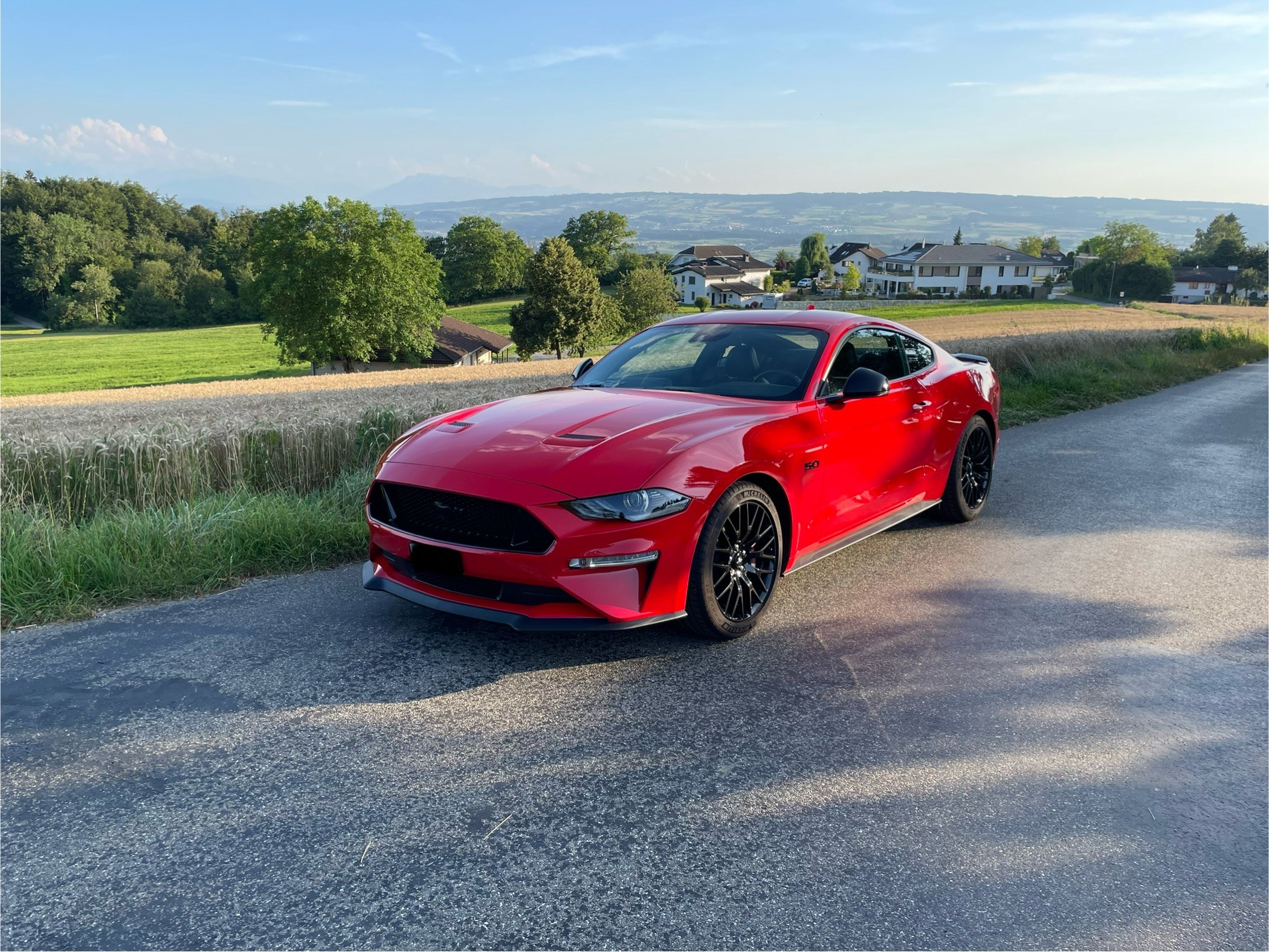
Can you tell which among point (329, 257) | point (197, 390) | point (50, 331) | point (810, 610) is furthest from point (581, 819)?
point (50, 331)

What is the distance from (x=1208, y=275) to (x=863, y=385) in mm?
137422

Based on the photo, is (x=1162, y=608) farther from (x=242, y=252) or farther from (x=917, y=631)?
(x=242, y=252)

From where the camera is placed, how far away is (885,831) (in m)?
2.81

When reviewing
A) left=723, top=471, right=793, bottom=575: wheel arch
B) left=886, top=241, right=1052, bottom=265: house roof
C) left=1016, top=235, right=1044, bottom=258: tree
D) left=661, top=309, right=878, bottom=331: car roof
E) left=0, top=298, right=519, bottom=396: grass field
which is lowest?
left=0, top=298, right=519, bottom=396: grass field

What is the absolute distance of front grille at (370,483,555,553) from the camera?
12.5 feet

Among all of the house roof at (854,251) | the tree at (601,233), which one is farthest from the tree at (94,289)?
the house roof at (854,251)

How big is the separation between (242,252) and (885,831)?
101 m

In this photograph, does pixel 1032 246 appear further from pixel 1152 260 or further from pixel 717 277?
pixel 717 277

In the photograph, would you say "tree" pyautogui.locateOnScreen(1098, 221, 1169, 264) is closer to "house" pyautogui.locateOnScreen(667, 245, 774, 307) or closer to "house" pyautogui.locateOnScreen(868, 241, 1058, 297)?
"house" pyautogui.locateOnScreen(868, 241, 1058, 297)

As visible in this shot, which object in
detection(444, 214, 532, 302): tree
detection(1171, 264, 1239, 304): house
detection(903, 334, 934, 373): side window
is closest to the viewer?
detection(903, 334, 934, 373): side window

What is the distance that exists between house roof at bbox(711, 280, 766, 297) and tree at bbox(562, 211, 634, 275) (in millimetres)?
26354

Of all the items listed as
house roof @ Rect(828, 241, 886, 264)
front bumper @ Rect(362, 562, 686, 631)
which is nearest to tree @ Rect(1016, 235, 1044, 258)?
house roof @ Rect(828, 241, 886, 264)

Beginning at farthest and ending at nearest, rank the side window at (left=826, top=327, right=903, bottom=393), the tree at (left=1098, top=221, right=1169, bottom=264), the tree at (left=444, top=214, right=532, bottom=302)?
the tree at (left=1098, top=221, right=1169, bottom=264) → the tree at (left=444, top=214, right=532, bottom=302) → the side window at (left=826, top=327, right=903, bottom=393)

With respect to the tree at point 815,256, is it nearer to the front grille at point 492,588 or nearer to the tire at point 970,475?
the tire at point 970,475
